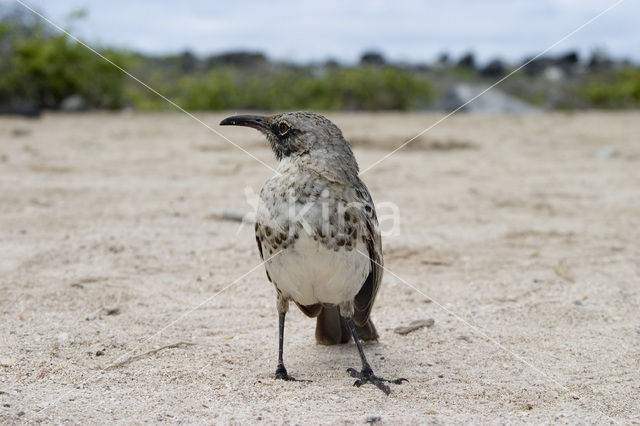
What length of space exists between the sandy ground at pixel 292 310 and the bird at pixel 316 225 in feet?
1.39

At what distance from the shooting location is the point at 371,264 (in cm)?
390

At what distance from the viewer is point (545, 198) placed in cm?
822

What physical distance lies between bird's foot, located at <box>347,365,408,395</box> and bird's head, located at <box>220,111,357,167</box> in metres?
1.14

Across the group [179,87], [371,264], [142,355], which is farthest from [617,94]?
[142,355]

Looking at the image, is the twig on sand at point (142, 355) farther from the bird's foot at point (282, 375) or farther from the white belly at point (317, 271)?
the white belly at point (317, 271)

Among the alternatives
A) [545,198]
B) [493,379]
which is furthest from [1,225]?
[545,198]

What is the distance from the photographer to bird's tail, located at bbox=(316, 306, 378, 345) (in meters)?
4.20

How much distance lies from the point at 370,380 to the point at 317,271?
0.67 meters

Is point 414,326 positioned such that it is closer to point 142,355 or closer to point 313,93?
point 142,355

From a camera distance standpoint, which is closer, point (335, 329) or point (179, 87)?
point (335, 329)

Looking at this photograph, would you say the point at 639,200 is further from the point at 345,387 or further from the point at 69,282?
the point at 69,282

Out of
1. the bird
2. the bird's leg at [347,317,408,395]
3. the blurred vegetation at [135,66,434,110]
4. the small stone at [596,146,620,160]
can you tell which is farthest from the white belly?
the blurred vegetation at [135,66,434,110]

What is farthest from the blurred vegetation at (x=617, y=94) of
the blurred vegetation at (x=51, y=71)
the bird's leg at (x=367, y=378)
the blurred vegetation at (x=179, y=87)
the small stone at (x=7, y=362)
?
the small stone at (x=7, y=362)

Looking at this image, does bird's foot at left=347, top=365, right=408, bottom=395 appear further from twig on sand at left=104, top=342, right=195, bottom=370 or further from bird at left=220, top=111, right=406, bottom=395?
twig on sand at left=104, top=342, right=195, bottom=370
